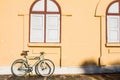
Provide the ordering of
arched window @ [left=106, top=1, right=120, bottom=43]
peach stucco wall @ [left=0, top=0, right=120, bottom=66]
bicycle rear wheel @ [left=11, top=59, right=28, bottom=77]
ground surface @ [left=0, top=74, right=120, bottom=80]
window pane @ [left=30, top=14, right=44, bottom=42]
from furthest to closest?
1. arched window @ [left=106, top=1, right=120, bottom=43]
2. window pane @ [left=30, top=14, right=44, bottom=42]
3. peach stucco wall @ [left=0, top=0, right=120, bottom=66]
4. bicycle rear wheel @ [left=11, top=59, right=28, bottom=77]
5. ground surface @ [left=0, top=74, right=120, bottom=80]

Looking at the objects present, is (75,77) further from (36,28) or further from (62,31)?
(36,28)

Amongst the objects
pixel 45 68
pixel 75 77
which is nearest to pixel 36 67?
pixel 45 68

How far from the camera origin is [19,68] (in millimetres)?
15383

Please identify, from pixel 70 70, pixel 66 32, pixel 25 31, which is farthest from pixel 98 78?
pixel 25 31

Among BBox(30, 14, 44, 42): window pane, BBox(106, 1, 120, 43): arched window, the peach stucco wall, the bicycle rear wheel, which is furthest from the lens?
BBox(106, 1, 120, 43): arched window

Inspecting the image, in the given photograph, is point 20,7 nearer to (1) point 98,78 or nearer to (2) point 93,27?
(2) point 93,27

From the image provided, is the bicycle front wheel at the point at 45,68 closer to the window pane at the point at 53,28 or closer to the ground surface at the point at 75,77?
the ground surface at the point at 75,77

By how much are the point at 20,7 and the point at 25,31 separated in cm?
106

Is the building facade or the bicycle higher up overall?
the building facade

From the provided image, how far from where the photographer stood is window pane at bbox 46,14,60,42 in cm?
1584

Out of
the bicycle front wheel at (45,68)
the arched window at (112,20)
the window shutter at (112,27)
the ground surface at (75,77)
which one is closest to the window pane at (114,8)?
the arched window at (112,20)

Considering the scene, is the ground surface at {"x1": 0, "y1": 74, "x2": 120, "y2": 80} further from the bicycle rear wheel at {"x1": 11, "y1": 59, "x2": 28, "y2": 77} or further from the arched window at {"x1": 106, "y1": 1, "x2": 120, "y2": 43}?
the arched window at {"x1": 106, "y1": 1, "x2": 120, "y2": 43}

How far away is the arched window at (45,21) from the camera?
15.8m

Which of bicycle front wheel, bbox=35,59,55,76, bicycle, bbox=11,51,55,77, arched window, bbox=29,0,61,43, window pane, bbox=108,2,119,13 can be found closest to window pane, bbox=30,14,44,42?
arched window, bbox=29,0,61,43
